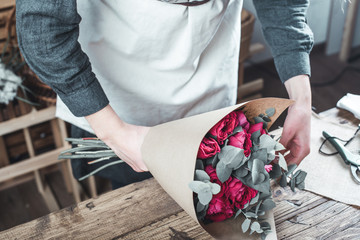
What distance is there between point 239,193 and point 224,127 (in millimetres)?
122

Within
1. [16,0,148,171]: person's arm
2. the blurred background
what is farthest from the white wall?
[16,0,148,171]: person's arm

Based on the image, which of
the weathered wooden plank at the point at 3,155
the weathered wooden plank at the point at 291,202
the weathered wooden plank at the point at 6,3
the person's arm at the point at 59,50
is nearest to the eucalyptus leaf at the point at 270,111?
the weathered wooden plank at the point at 291,202

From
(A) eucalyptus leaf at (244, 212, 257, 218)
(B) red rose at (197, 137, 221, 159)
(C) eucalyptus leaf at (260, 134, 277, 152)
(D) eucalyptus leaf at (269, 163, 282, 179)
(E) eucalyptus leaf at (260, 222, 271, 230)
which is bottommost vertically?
(E) eucalyptus leaf at (260, 222, 271, 230)

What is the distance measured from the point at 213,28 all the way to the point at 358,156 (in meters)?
0.46

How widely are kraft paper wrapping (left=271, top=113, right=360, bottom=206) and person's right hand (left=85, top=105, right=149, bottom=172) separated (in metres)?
0.40

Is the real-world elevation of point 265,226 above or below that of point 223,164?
below

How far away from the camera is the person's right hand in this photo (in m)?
0.85

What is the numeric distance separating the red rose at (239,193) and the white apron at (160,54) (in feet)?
1.20

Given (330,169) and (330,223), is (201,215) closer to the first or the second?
(330,223)

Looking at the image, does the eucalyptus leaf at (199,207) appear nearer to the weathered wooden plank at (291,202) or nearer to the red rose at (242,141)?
the red rose at (242,141)

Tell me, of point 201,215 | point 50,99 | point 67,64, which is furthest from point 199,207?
point 50,99

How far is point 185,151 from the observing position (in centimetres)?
72

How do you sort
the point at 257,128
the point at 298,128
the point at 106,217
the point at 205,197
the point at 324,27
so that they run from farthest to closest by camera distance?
the point at 324,27
the point at 298,128
the point at 106,217
the point at 257,128
the point at 205,197

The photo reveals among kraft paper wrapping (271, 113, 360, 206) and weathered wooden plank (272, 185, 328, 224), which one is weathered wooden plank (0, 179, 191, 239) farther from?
kraft paper wrapping (271, 113, 360, 206)
